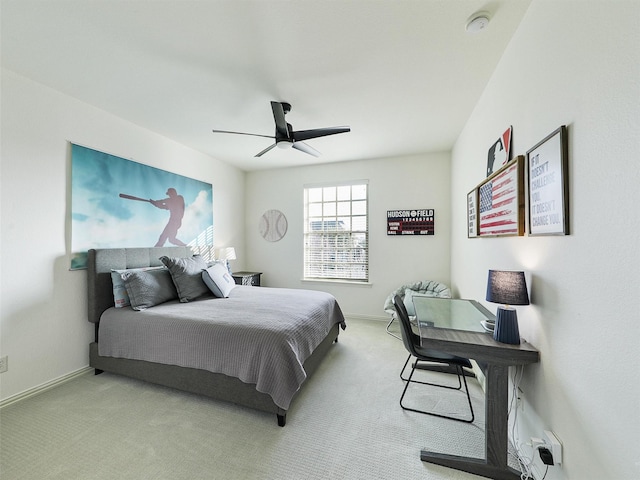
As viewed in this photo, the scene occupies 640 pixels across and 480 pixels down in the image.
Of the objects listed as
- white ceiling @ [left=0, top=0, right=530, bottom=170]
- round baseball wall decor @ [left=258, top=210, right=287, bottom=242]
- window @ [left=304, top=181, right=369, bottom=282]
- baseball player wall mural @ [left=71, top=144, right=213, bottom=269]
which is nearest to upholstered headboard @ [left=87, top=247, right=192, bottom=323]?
baseball player wall mural @ [left=71, top=144, right=213, bottom=269]

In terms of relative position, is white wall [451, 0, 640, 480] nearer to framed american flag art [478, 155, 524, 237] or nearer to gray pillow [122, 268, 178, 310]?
framed american flag art [478, 155, 524, 237]

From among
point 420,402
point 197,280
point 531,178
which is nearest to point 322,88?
point 531,178

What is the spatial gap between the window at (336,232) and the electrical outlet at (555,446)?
3.27 meters

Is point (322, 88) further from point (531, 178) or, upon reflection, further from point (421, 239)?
point (421, 239)

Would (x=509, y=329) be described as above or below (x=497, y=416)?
above

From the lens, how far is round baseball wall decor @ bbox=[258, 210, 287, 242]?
4988 mm

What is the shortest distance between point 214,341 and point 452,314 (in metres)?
1.89

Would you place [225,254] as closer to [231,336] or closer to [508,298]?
[231,336]

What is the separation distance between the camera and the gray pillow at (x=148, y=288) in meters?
2.56

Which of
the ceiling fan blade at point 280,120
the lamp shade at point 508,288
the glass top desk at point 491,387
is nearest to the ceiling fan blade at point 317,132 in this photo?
the ceiling fan blade at point 280,120

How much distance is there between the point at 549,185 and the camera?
1.29m

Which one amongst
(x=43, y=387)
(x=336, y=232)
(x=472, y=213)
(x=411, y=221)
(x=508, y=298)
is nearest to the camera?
(x=508, y=298)

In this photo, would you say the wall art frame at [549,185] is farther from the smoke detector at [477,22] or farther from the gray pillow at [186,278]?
the gray pillow at [186,278]

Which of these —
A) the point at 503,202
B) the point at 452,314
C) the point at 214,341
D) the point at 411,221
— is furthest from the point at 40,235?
the point at 411,221
